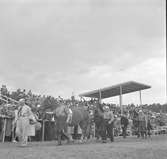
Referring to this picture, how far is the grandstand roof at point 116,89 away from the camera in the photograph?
23.6m

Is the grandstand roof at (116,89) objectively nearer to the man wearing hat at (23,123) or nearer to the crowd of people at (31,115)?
the crowd of people at (31,115)

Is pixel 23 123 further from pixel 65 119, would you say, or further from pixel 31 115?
pixel 65 119

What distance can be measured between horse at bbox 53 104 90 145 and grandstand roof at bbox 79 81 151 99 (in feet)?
31.1

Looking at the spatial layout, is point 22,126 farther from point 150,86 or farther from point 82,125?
point 150,86

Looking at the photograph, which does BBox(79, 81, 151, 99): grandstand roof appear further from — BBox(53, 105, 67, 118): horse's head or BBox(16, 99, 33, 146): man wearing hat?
BBox(16, 99, 33, 146): man wearing hat

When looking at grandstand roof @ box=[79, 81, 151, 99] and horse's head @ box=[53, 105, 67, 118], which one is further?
grandstand roof @ box=[79, 81, 151, 99]

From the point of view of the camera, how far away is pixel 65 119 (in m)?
11.8

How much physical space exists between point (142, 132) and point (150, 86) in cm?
→ 599

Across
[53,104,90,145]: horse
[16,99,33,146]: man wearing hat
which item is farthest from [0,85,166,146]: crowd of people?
[53,104,90,145]: horse

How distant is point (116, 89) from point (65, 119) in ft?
45.7

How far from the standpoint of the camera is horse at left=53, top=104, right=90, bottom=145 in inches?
461

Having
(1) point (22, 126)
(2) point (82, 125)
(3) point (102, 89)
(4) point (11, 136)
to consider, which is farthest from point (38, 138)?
(3) point (102, 89)

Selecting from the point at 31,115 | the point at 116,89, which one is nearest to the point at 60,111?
the point at 31,115

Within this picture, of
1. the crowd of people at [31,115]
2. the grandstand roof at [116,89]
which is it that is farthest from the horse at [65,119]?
the grandstand roof at [116,89]
